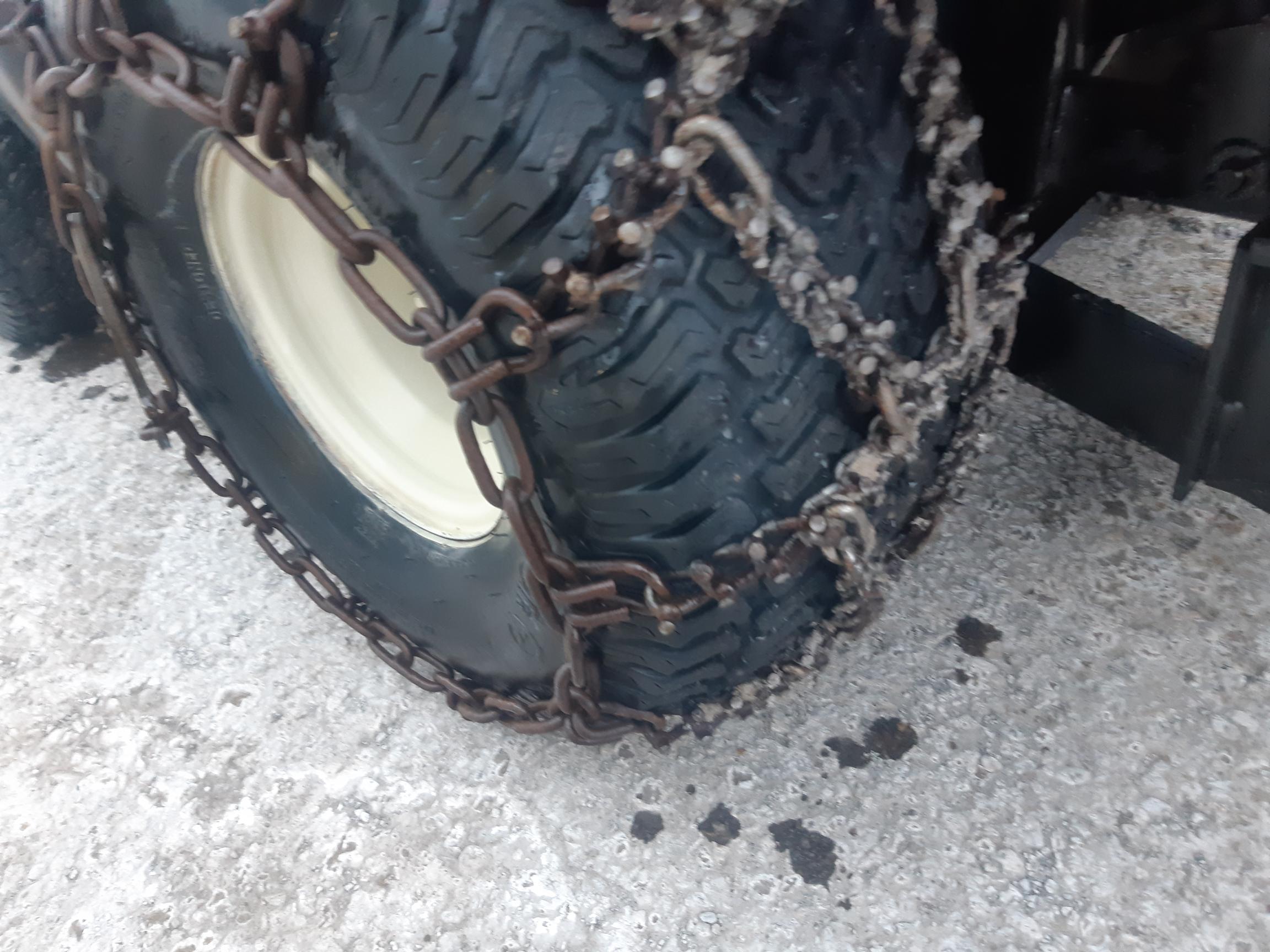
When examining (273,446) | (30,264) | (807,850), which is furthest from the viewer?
(30,264)

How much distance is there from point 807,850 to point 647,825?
0.19m

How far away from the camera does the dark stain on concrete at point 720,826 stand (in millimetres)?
1042


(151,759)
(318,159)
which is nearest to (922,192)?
(318,159)

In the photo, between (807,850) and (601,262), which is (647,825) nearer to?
(807,850)

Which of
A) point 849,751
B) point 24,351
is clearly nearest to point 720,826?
point 849,751

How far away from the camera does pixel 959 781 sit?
41.4 inches

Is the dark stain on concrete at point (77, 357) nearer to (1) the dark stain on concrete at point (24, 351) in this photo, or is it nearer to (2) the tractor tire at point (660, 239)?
(1) the dark stain on concrete at point (24, 351)

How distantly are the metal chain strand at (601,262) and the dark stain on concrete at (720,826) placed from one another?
18 cm

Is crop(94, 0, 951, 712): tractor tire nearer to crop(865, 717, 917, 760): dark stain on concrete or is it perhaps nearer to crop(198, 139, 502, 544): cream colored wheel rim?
crop(198, 139, 502, 544): cream colored wheel rim

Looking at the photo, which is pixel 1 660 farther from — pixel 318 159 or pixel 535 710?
pixel 318 159

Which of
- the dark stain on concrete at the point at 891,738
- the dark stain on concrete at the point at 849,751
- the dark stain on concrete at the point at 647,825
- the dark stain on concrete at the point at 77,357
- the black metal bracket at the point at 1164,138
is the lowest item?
the dark stain on concrete at the point at 647,825

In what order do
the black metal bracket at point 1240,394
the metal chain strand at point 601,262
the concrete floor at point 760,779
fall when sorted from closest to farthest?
the metal chain strand at point 601,262 → the black metal bracket at point 1240,394 → the concrete floor at point 760,779

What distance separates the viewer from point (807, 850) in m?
1.02

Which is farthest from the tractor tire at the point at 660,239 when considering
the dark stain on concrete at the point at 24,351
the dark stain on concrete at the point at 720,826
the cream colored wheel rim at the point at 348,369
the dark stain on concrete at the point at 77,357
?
the dark stain on concrete at the point at 24,351
